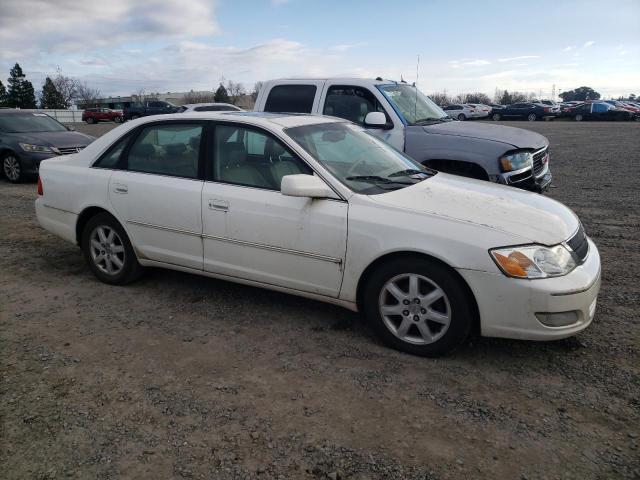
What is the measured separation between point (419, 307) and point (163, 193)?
2292 millimetres

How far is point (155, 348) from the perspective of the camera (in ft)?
11.6

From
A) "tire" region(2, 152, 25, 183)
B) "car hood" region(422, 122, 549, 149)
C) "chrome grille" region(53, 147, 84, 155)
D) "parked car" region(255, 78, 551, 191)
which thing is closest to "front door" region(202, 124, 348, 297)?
"parked car" region(255, 78, 551, 191)

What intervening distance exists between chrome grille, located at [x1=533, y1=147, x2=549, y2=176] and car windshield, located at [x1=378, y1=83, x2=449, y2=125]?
1352 millimetres

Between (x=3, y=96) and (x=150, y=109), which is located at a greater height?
(x=3, y=96)

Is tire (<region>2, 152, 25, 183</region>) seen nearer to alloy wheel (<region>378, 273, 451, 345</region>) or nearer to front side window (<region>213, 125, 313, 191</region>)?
front side window (<region>213, 125, 313, 191</region>)

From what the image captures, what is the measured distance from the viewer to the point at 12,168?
412 inches

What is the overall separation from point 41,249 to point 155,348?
10.5 ft

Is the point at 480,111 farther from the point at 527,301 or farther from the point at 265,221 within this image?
the point at 527,301

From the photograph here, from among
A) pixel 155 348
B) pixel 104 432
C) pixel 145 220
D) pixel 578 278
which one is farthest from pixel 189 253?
pixel 578 278

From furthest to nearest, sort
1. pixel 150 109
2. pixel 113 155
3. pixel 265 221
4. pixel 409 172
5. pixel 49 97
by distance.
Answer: pixel 49 97
pixel 150 109
pixel 113 155
pixel 409 172
pixel 265 221

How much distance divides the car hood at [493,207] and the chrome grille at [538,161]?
2.36 m

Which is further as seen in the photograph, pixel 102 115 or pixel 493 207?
pixel 102 115

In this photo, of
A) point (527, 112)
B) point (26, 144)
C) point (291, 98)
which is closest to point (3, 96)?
point (527, 112)

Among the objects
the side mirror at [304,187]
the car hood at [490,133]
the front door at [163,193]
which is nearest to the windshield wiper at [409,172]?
the side mirror at [304,187]
